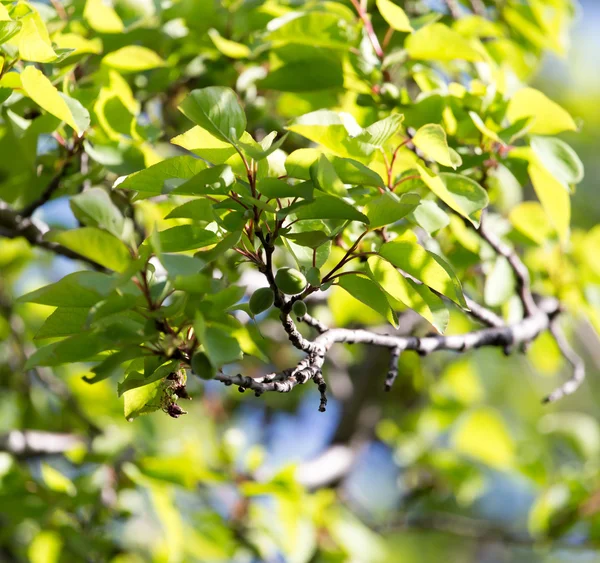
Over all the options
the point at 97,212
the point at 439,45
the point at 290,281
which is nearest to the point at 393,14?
the point at 439,45

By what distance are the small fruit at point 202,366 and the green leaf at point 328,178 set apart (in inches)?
8.9

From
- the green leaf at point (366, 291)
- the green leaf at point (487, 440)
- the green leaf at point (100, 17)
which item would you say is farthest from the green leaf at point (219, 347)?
the green leaf at point (487, 440)

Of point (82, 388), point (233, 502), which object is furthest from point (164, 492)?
point (82, 388)

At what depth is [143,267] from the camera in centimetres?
77

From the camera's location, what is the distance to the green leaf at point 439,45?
1.17m

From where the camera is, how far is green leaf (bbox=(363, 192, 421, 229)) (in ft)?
2.80

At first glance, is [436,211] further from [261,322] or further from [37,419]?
[37,419]

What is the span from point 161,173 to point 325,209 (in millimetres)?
197

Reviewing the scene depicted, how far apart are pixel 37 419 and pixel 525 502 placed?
3698mm

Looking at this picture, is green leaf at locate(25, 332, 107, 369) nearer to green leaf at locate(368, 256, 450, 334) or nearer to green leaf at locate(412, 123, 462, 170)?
green leaf at locate(368, 256, 450, 334)

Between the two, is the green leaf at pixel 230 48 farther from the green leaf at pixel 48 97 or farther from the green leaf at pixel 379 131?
the green leaf at pixel 379 131

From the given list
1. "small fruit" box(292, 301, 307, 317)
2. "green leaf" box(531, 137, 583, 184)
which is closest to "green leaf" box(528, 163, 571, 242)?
"green leaf" box(531, 137, 583, 184)

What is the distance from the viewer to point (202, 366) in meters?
0.78

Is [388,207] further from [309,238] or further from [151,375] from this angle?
[151,375]
